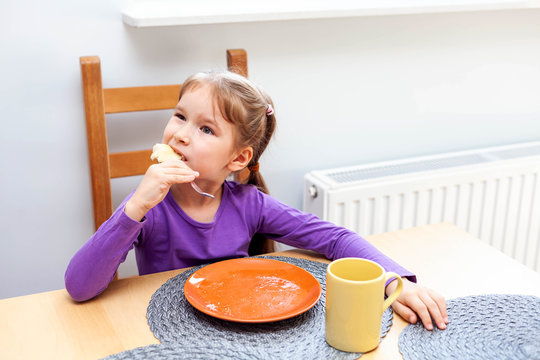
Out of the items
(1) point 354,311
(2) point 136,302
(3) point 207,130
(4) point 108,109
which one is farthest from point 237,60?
(1) point 354,311

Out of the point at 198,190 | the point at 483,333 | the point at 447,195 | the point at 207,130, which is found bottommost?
the point at 447,195

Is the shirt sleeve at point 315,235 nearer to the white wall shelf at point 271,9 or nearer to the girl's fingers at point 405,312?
the girl's fingers at point 405,312

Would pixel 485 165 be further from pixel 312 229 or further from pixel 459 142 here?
pixel 312 229

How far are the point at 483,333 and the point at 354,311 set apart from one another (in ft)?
0.64

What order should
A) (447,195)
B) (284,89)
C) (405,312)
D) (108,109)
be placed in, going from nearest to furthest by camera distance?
1. (405,312)
2. (108,109)
3. (284,89)
4. (447,195)

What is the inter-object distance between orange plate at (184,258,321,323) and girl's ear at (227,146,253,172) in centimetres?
19

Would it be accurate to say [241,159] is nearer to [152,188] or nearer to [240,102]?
[240,102]

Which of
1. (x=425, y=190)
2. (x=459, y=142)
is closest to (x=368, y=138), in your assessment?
(x=425, y=190)

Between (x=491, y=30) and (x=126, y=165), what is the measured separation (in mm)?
1163

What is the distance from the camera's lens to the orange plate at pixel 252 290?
31.9 inches

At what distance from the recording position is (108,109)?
1.33 meters

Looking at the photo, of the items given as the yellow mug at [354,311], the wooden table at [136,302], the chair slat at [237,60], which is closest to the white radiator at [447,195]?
the chair slat at [237,60]

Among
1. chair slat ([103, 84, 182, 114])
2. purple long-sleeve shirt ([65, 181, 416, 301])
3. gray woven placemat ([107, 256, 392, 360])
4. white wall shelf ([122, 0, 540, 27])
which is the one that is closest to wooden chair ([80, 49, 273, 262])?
chair slat ([103, 84, 182, 114])

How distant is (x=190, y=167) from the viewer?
3.24 ft
